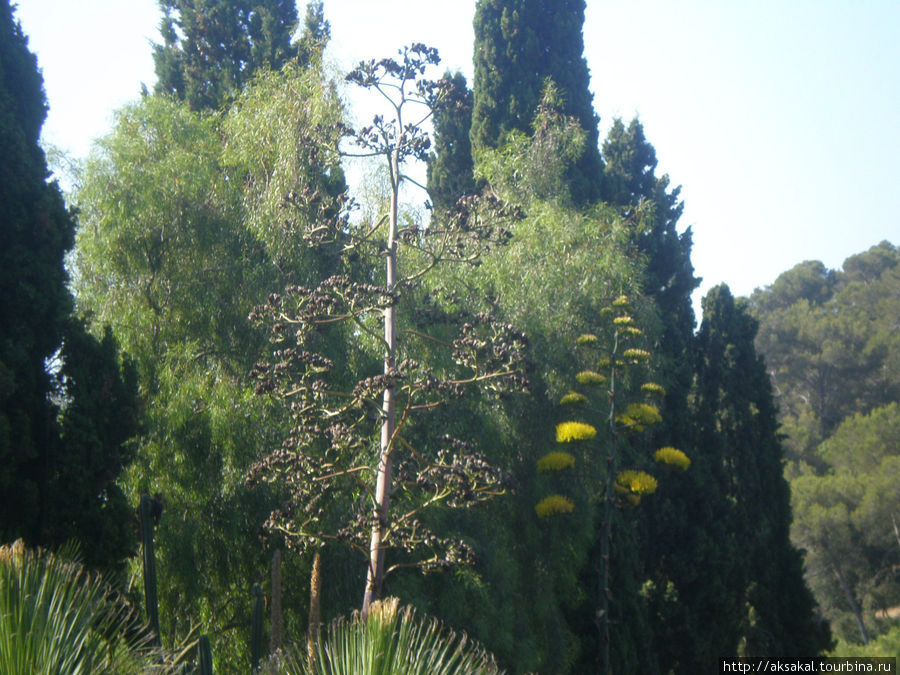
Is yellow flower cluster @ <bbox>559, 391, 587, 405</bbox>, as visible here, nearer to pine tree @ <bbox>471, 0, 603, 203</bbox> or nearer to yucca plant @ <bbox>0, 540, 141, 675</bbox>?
pine tree @ <bbox>471, 0, 603, 203</bbox>

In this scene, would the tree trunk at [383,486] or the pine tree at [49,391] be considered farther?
the pine tree at [49,391]

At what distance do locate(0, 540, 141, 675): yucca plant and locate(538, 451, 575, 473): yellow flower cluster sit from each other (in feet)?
20.0

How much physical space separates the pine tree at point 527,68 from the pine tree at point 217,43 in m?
4.06

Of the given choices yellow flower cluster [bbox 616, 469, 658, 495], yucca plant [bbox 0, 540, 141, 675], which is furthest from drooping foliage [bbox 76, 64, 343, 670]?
yellow flower cluster [bbox 616, 469, 658, 495]

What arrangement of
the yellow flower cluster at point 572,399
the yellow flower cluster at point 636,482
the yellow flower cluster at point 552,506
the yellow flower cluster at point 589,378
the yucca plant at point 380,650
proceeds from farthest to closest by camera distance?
the yellow flower cluster at point 636,482
the yellow flower cluster at point 589,378
the yellow flower cluster at point 572,399
the yellow flower cluster at point 552,506
the yucca plant at point 380,650

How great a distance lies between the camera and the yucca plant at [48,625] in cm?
281

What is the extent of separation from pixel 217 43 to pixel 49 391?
12.6 meters

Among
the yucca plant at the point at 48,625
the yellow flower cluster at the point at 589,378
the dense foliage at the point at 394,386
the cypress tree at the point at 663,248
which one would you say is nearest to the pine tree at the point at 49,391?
the dense foliage at the point at 394,386

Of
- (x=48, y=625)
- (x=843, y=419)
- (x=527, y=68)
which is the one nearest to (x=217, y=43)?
(x=527, y=68)

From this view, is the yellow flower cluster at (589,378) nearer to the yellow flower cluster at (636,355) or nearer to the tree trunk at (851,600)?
the yellow flower cluster at (636,355)

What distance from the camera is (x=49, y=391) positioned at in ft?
23.0

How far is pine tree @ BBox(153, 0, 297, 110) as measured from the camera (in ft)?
55.5

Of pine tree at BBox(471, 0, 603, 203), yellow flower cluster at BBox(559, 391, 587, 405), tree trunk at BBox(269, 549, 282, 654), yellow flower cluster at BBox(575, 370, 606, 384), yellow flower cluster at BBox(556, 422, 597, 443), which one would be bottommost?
tree trunk at BBox(269, 549, 282, 654)

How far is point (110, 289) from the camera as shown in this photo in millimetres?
8820
